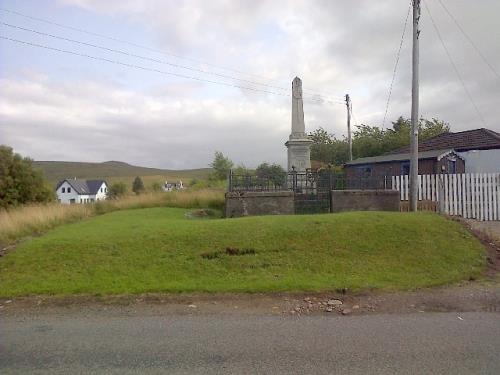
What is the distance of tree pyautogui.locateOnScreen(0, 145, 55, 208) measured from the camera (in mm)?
27672

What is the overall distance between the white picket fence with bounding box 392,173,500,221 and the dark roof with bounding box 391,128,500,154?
43.6 ft

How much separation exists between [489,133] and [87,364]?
29717mm

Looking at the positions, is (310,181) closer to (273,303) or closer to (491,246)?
(491,246)

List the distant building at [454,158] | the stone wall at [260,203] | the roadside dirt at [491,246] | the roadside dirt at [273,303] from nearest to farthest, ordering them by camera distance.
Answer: the roadside dirt at [273,303], the roadside dirt at [491,246], the stone wall at [260,203], the distant building at [454,158]

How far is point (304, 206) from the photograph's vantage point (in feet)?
49.3

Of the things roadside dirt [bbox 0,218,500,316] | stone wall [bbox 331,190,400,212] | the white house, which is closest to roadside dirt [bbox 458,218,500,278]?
roadside dirt [bbox 0,218,500,316]

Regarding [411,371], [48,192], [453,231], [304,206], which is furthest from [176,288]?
[48,192]

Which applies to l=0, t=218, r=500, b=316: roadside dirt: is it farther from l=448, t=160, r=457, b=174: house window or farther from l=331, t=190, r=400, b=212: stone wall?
l=448, t=160, r=457, b=174: house window

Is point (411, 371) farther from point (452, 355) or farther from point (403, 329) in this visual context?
point (403, 329)

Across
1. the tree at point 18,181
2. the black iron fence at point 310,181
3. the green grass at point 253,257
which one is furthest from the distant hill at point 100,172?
the green grass at point 253,257

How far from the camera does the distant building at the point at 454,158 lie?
23.0 meters

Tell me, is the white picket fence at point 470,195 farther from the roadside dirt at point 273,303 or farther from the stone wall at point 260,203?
the roadside dirt at point 273,303

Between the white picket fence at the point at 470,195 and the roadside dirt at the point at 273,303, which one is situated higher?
the white picket fence at the point at 470,195

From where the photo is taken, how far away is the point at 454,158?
24.6 metres
